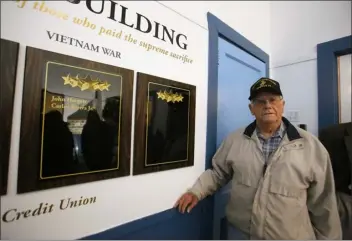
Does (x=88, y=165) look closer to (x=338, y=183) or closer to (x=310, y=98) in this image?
(x=338, y=183)

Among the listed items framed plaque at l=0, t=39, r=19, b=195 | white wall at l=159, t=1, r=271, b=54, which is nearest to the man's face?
white wall at l=159, t=1, r=271, b=54

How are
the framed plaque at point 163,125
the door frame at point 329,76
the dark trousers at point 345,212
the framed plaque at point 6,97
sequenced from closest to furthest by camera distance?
the framed plaque at point 6,97 < the framed plaque at point 163,125 < the dark trousers at point 345,212 < the door frame at point 329,76

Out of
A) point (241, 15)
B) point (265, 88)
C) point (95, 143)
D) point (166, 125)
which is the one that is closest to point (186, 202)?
point (166, 125)

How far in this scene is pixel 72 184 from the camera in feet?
1.73

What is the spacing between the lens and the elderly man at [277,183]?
688mm

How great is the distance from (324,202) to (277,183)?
24 centimetres

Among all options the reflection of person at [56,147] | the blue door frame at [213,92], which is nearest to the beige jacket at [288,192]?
the blue door frame at [213,92]

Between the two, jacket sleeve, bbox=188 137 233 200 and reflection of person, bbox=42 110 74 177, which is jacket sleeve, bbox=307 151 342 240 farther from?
Result: reflection of person, bbox=42 110 74 177

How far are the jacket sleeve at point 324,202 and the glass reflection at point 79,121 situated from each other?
0.80m

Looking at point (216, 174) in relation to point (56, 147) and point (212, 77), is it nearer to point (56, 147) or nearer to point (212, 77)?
point (212, 77)

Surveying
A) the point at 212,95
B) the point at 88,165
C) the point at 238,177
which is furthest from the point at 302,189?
the point at 88,165

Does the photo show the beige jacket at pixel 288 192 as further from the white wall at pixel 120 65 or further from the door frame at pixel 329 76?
the door frame at pixel 329 76

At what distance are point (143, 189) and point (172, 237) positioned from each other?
0.93 feet

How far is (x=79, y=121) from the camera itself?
1.73ft
